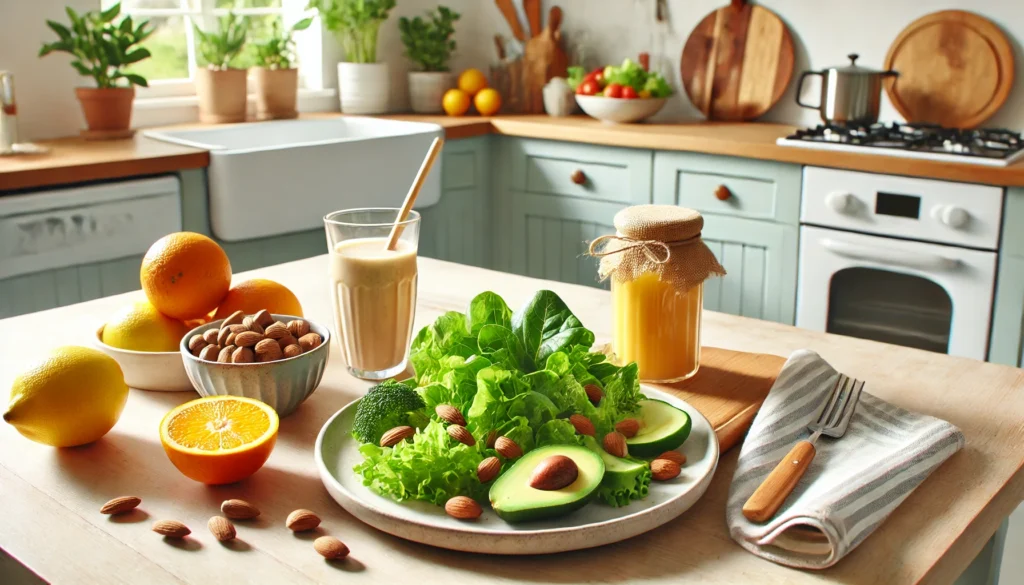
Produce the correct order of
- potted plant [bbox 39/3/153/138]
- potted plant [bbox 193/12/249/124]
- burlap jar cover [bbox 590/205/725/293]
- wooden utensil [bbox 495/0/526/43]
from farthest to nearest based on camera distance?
wooden utensil [bbox 495/0/526/43] → potted plant [bbox 193/12/249/124] → potted plant [bbox 39/3/153/138] → burlap jar cover [bbox 590/205/725/293]

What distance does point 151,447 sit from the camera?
36.8 inches

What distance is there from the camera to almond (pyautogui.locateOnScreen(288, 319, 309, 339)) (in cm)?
103

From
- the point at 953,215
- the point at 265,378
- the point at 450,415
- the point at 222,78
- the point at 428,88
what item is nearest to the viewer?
the point at 450,415

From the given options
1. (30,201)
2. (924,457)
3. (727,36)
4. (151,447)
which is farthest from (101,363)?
(727,36)

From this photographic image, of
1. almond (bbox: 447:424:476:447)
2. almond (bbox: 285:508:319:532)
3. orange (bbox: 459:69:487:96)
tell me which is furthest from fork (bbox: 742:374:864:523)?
orange (bbox: 459:69:487:96)

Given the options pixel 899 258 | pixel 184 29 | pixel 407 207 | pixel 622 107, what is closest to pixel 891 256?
pixel 899 258

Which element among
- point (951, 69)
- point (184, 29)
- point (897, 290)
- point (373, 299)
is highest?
point (184, 29)

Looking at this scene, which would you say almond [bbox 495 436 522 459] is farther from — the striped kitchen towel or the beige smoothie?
the beige smoothie

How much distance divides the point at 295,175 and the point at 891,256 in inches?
59.2

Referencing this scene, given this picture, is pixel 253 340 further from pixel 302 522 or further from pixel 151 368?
pixel 302 522

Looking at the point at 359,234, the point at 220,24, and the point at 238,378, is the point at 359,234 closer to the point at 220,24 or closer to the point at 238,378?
the point at 238,378

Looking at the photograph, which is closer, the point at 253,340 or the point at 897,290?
the point at 253,340

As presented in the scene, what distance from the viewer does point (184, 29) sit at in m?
3.25

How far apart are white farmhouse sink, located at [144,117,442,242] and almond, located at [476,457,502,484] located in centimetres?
166
